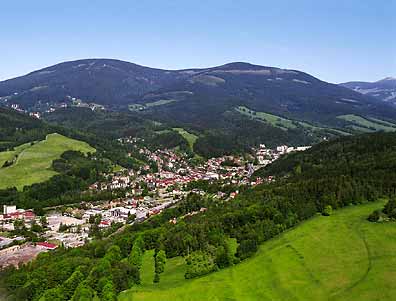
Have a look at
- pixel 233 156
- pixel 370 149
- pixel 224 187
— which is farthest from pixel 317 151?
pixel 233 156

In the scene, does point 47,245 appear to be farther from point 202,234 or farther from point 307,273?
point 307,273

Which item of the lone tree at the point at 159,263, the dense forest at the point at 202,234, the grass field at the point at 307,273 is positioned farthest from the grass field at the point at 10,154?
the grass field at the point at 307,273

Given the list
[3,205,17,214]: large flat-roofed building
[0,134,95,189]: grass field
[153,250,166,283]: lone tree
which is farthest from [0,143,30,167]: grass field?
[153,250,166,283]: lone tree

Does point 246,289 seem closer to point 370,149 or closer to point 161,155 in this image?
point 370,149

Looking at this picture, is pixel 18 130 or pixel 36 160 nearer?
pixel 36 160

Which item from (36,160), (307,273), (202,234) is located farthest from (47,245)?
(36,160)

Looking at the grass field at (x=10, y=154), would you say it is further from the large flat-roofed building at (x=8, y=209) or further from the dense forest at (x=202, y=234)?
the dense forest at (x=202, y=234)
